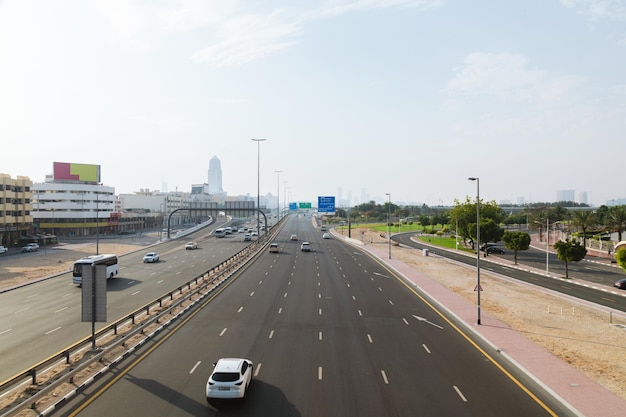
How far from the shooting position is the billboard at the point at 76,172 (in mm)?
117688

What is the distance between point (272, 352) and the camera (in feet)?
72.3

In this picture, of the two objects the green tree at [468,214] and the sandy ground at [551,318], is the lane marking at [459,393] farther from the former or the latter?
the green tree at [468,214]

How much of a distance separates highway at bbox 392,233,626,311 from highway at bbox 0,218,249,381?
125 ft

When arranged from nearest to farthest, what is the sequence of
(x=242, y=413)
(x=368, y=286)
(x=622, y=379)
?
1. (x=242, y=413)
2. (x=622, y=379)
3. (x=368, y=286)

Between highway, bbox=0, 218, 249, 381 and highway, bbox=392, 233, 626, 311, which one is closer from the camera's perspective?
highway, bbox=0, 218, 249, 381

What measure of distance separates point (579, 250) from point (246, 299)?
132 ft

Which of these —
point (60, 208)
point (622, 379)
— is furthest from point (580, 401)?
point (60, 208)

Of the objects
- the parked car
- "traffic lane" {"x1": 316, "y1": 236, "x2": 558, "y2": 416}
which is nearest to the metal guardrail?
"traffic lane" {"x1": 316, "y1": 236, "x2": 558, "y2": 416}

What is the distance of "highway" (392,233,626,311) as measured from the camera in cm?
4088

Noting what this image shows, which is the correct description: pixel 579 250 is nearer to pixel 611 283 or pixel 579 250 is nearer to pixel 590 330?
pixel 611 283

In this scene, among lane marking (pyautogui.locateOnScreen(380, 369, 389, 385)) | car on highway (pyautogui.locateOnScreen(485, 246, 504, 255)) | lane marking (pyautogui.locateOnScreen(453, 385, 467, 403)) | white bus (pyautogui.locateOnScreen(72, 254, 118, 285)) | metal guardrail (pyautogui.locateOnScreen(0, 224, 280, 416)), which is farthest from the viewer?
car on highway (pyautogui.locateOnScreen(485, 246, 504, 255))

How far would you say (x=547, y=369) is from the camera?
19.8 meters

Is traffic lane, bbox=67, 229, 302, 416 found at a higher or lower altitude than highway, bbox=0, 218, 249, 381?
higher

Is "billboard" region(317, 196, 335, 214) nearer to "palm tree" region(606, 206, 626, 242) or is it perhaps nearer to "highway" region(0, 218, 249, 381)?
"highway" region(0, 218, 249, 381)
